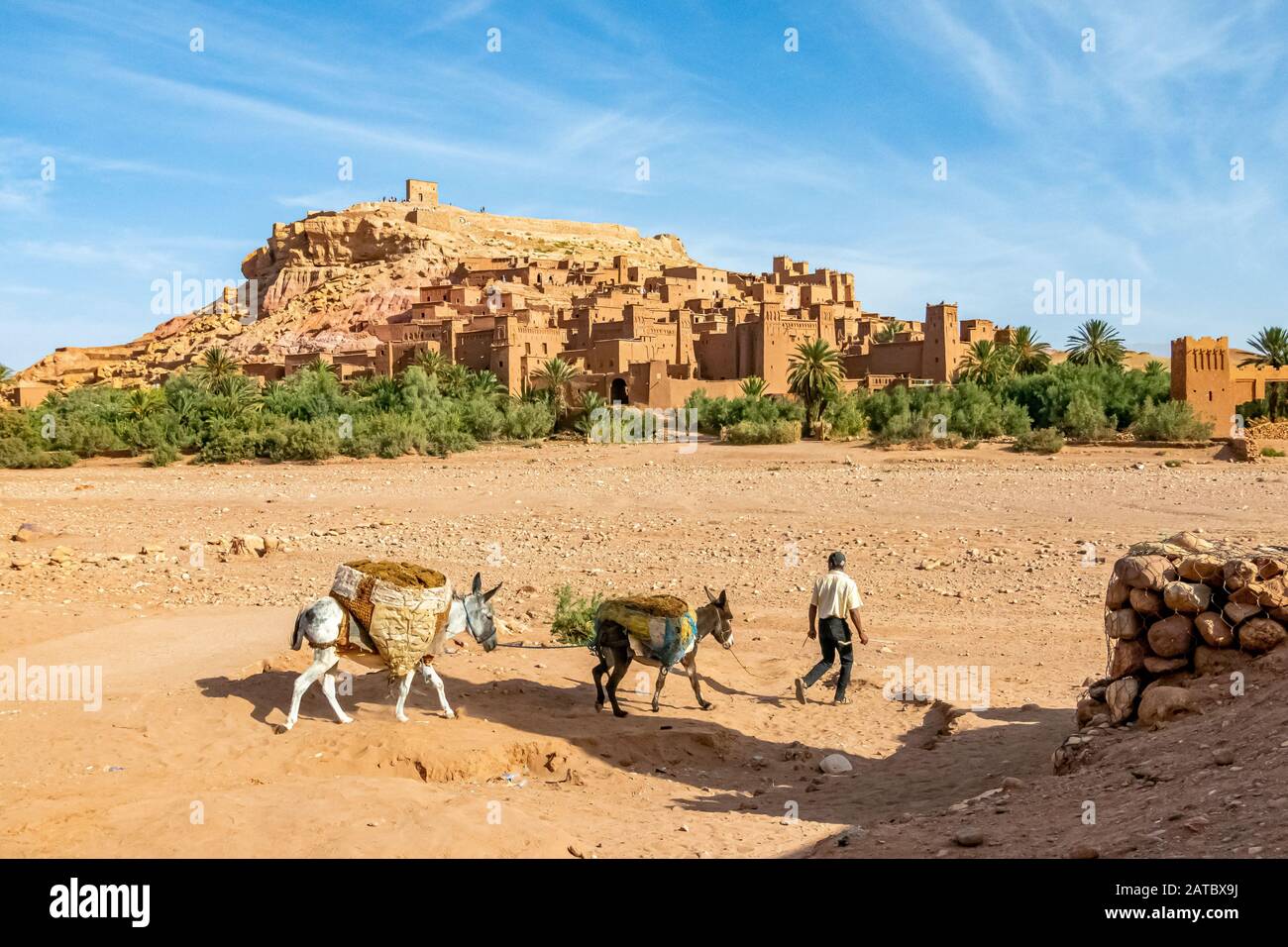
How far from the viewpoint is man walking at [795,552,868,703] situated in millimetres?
Result: 7750

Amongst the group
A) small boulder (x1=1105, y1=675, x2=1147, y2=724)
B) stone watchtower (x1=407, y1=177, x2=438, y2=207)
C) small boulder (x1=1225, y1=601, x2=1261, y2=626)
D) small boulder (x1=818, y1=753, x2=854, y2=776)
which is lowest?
small boulder (x1=818, y1=753, x2=854, y2=776)

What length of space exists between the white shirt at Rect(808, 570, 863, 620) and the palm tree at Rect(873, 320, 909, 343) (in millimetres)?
45338

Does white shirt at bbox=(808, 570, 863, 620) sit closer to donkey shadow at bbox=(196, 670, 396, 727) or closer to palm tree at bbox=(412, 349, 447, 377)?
donkey shadow at bbox=(196, 670, 396, 727)

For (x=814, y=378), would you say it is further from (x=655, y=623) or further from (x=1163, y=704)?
(x=1163, y=704)

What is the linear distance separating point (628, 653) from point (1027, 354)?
43.6 m

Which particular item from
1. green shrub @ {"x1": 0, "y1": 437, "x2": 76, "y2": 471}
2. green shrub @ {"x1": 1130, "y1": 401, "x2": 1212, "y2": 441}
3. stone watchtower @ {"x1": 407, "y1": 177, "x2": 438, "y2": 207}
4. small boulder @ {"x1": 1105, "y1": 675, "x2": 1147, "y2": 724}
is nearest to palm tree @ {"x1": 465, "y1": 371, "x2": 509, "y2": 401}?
green shrub @ {"x1": 0, "y1": 437, "x2": 76, "y2": 471}

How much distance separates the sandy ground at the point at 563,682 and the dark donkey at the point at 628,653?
0.19 meters

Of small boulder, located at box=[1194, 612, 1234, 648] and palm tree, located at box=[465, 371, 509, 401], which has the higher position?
palm tree, located at box=[465, 371, 509, 401]

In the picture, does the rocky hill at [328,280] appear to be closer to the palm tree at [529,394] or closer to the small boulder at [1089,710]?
the palm tree at [529,394]

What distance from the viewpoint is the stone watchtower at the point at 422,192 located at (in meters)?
86.1

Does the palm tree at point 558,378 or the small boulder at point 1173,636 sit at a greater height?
the palm tree at point 558,378

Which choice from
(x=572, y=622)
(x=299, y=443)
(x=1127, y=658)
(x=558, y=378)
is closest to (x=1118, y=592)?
(x=1127, y=658)

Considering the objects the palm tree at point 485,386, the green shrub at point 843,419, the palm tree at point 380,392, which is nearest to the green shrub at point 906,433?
the green shrub at point 843,419
